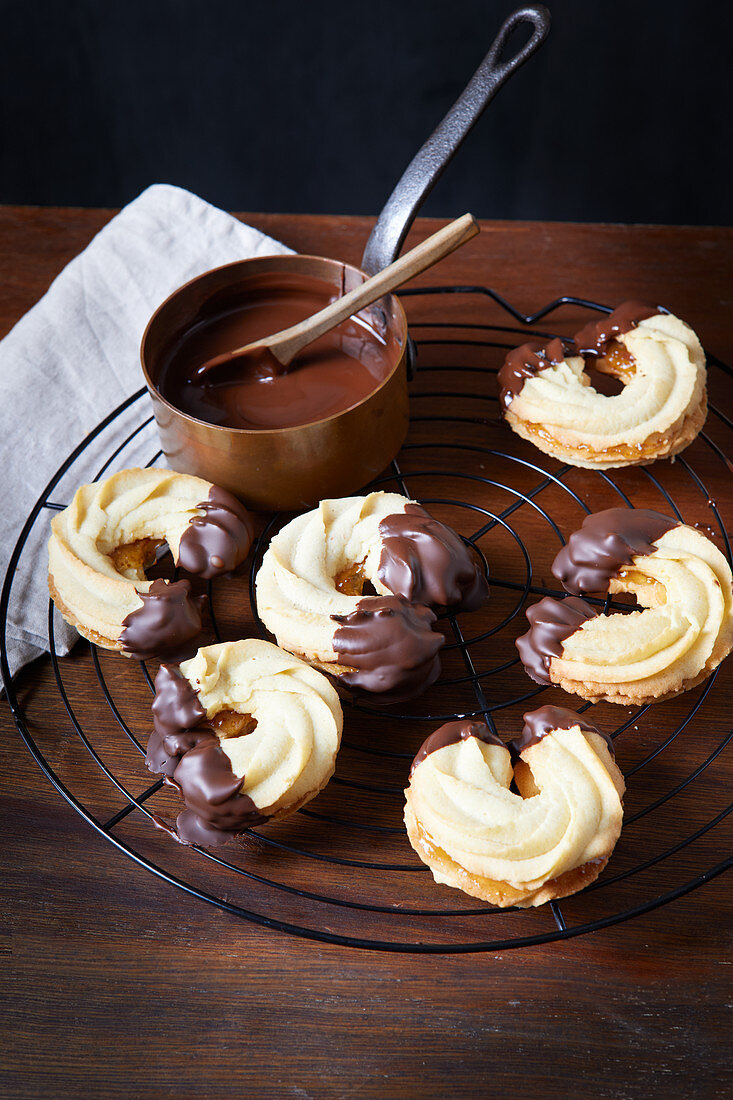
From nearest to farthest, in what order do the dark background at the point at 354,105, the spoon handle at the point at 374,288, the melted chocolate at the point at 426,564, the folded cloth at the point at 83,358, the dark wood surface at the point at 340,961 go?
the dark wood surface at the point at 340,961 < the melted chocolate at the point at 426,564 < the spoon handle at the point at 374,288 < the folded cloth at the point at 83,358 < the dark background at the point at 354,105

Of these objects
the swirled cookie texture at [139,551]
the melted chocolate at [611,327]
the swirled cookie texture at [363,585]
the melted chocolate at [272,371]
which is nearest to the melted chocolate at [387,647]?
the swirled cookie texture at [363,585]

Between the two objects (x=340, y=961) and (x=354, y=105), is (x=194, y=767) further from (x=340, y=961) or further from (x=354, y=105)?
(x=354, y=105)

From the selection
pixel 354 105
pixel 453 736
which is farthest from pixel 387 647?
pixel 354 105

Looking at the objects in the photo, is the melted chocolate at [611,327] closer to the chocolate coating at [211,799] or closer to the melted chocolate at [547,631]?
the melted chocolate at [547,631]

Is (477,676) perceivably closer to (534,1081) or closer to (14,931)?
(534,1081)

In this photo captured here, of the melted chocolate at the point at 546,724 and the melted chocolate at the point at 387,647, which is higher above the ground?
the melted chocolate at the point at 387,647

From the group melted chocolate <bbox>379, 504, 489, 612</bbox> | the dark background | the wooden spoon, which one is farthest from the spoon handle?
the dark background

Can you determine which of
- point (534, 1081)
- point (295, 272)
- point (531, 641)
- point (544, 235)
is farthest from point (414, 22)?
point (534, 1081)
